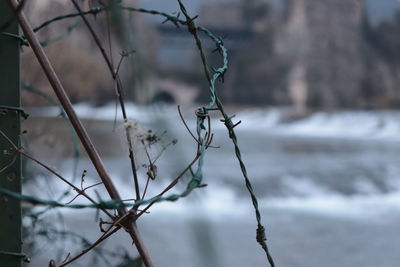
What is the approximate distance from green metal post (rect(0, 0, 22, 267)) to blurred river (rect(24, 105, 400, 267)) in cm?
10

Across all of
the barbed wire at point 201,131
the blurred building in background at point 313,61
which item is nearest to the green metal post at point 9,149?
the barbed wire at point 201,131

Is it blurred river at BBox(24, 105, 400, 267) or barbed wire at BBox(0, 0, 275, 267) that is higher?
blurred river at BBox(24, 105, 400, 267)

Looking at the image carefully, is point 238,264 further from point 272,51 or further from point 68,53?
point 272,51

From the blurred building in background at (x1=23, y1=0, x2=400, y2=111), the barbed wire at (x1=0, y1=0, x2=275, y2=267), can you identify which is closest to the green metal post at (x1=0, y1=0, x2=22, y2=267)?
the barbed wire at (x1=0, y1=0, x2=275, y2=267)

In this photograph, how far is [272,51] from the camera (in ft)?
73.5

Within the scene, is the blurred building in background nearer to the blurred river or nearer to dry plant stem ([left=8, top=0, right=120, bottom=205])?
the blurred river

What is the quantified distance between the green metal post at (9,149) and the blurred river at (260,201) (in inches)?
4.0

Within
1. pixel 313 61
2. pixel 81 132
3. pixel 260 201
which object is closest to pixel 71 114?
pixel 81 132

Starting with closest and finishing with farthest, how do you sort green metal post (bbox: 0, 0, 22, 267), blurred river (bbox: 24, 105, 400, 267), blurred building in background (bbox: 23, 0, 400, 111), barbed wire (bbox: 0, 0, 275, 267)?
barbed wire (bbox: 0, 0, 275, 267) → green metal post (bbox: 0, 0, 22, 267) → blurred river (bbox: 24, 105, 400, 267) → blurred building in background (bbox: 23, 0, 400, 111)

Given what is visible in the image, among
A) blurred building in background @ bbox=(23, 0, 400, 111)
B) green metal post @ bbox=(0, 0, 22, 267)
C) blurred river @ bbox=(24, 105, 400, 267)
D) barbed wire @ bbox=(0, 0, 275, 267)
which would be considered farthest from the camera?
blurred building in background @ bbox=(23, 0, 400, 111)

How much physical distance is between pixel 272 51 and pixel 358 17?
3.40m

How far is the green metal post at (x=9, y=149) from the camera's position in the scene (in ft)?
1.40

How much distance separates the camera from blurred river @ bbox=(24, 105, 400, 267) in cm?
100

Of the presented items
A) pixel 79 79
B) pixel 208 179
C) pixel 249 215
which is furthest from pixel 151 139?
pixel 208 179
